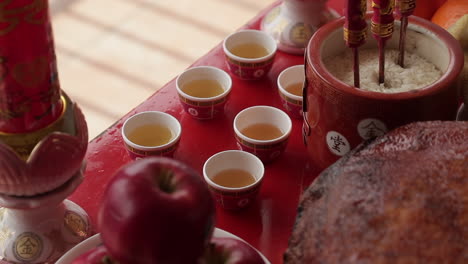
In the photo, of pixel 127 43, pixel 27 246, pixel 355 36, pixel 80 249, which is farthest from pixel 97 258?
pixel 127 43

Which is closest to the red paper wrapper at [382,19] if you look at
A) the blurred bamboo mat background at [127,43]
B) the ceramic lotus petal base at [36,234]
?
the ceramic lotus petal base at [36,234]

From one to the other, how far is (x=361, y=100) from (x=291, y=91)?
343 mm

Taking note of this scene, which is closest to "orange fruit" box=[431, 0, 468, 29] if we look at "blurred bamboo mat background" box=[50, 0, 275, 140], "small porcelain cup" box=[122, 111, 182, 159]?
"small porcelain cup" box=[122, 111, 182, 159]

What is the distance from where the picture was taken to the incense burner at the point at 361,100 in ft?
3.22

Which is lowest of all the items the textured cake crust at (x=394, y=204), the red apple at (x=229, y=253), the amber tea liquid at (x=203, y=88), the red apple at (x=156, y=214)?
the amber tea liquid at (x=203, y=88)

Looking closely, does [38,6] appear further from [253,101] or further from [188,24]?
[188,24]

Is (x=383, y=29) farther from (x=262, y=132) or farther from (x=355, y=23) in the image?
(x=262, y=132)

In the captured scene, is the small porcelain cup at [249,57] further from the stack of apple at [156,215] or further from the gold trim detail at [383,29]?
the stack of apple at [156,215]

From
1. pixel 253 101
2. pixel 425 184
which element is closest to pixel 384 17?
pixel 425 184

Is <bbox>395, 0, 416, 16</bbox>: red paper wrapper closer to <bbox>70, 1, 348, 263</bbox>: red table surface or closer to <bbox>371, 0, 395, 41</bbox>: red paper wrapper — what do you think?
<bbox>371, 0, 395, 41</bbox>: red paper wrapper

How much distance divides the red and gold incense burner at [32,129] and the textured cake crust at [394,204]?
32cm

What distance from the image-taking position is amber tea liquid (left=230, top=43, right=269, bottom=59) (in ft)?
4.59

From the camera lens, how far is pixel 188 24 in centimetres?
259

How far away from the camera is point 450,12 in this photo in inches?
51.8
